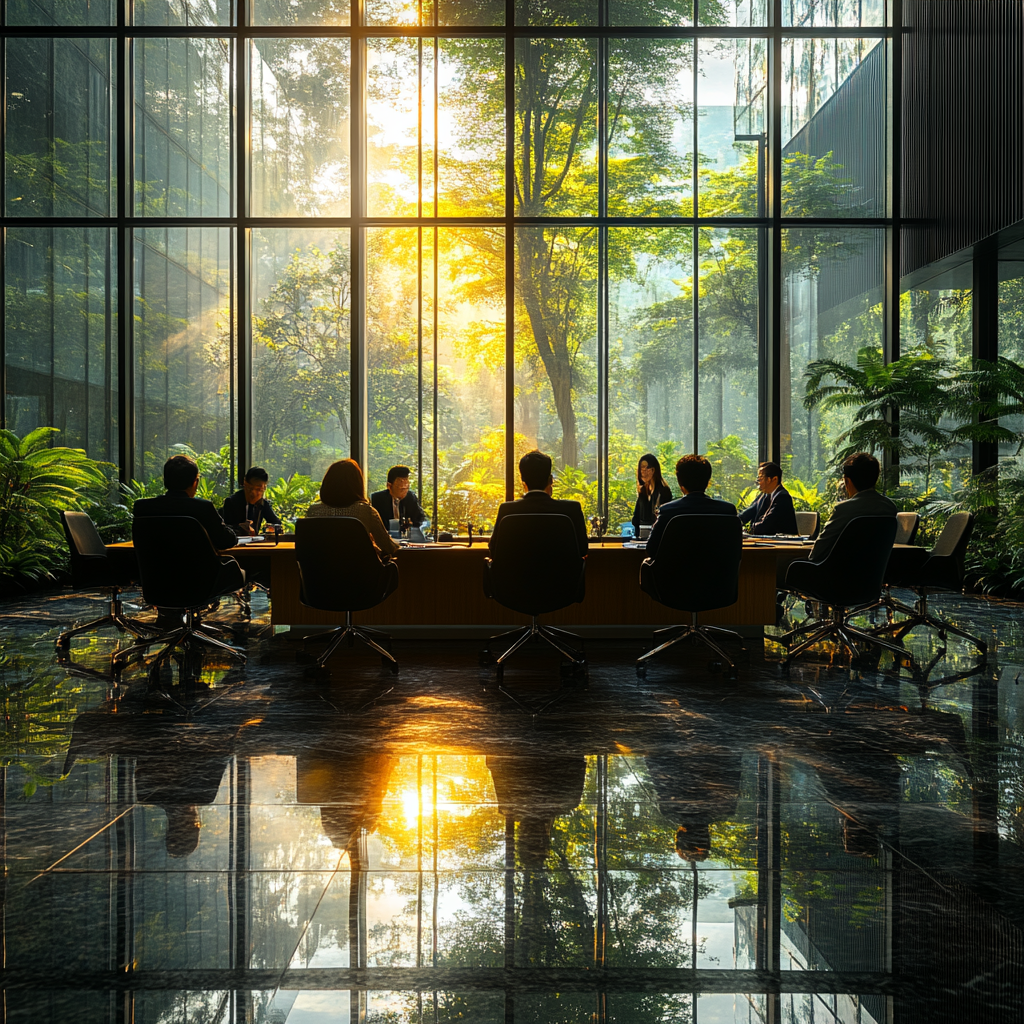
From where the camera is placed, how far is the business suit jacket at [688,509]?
5.55m

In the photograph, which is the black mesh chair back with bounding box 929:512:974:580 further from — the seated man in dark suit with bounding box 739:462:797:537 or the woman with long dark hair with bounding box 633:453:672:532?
the woman with long dark hair with bounding box 633:453:672:532

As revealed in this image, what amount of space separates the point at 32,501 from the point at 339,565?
5.40m

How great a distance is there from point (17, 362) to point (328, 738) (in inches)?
360

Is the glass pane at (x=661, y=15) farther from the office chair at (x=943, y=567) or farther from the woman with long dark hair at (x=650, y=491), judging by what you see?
the office chair at (x=943, y=567)

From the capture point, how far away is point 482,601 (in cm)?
678

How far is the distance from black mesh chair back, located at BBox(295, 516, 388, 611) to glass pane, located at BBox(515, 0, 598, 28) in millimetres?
8249

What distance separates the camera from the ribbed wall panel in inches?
342

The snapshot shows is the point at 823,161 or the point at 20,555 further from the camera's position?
the point at 823,161

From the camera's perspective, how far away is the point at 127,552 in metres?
6.31

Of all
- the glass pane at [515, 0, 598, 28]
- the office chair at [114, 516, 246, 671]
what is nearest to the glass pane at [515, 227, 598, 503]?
the glass pane at [515, 0, 598, 28]

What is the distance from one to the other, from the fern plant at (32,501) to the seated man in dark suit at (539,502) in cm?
605

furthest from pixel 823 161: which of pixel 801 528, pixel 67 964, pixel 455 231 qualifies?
pixel 67 964

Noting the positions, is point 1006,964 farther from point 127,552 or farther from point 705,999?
point 127,552

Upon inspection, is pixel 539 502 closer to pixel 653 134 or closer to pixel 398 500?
pixel 398 500
